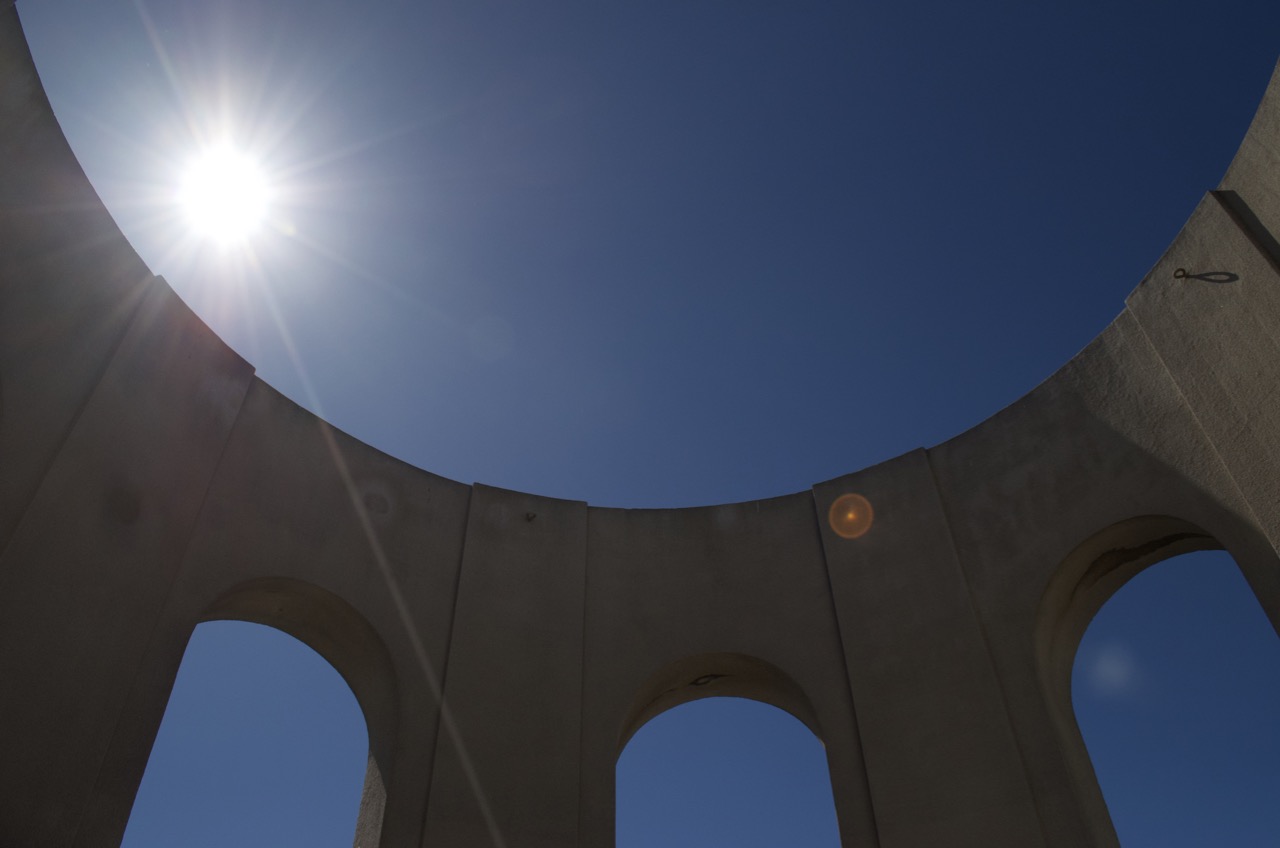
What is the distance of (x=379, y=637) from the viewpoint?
951 centimetres

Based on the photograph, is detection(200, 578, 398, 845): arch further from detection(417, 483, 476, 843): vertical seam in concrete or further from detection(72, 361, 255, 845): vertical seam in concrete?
detection(72, 361, 255, 845): vertical seam in concrete

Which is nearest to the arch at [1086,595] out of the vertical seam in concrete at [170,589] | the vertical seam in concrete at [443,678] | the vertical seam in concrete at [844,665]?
the vertical seam in concrete at [844,665]

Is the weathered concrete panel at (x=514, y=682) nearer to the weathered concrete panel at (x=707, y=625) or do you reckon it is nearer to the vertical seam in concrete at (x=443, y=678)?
the vertical seam in concrete at (x=443, y=678)

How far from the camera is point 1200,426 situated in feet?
27.0

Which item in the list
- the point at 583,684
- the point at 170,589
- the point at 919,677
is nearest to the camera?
the point at 170,589

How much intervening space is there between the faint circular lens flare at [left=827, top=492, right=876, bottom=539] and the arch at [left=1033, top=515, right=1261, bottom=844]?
7.03 feet

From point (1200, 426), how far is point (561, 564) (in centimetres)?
672

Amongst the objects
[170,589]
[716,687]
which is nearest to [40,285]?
[170,589]

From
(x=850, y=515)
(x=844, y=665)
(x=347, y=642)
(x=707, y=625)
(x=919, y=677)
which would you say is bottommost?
(x=919, y=677)

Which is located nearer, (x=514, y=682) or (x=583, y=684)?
(x=514, y=682)

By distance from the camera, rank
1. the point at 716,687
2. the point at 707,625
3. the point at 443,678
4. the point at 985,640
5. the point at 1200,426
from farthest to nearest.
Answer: the point at 716,687
the point at 707,625
the point at 443,678
the point at 985,640
the point at 1200,426

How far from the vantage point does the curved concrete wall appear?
7246 mm

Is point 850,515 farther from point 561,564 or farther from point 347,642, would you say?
point 347,642

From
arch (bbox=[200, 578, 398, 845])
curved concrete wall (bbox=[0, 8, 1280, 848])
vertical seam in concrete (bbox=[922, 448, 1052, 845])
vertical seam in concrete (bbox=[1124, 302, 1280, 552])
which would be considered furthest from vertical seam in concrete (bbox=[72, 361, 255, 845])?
vertical seam in concrete (bbox=[1124, 302, 1280, 552])
